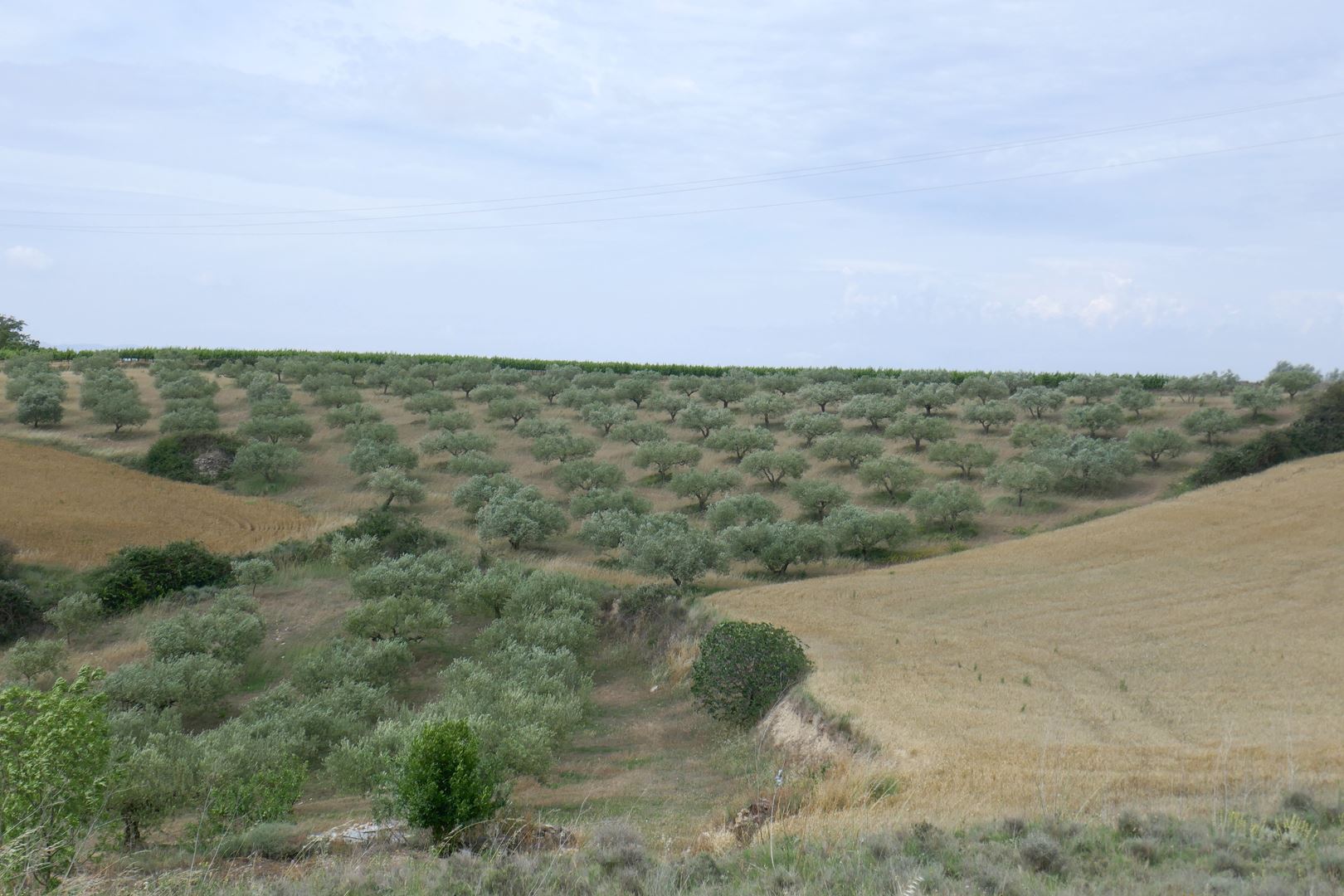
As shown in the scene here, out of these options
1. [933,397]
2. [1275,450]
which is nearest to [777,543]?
[1275,450]

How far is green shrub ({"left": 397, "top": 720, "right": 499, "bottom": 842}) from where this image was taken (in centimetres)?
1309

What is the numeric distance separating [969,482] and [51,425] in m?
49.8

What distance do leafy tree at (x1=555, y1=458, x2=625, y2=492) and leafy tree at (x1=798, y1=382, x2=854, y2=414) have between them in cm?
2092

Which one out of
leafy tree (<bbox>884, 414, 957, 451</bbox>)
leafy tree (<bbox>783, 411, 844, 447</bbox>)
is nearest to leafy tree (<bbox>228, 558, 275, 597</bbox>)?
leafy tree (<bbox>783, 411, 844, 447</bbox>)

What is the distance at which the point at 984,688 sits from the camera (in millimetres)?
18406

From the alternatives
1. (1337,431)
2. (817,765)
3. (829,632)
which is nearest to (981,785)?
(817,765)

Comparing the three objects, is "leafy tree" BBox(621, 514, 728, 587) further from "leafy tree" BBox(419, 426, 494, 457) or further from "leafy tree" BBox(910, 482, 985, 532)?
"leafy tree" BBox(419, 426, 494, 457)

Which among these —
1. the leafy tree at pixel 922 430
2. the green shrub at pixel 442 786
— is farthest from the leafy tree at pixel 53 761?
the leafy tree at pixel 922 430

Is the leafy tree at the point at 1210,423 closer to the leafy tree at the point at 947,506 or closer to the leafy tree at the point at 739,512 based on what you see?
the leafy tree at the point at 947,506

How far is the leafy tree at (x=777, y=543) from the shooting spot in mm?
33344

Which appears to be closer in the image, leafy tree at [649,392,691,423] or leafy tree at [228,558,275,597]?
leafy tree at [228,558,275,597]

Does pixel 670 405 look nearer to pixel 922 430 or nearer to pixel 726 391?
pixel 726 391

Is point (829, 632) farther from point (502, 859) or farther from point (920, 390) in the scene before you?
point (920, 390)

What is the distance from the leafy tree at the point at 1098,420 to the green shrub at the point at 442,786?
46524 millimetres
